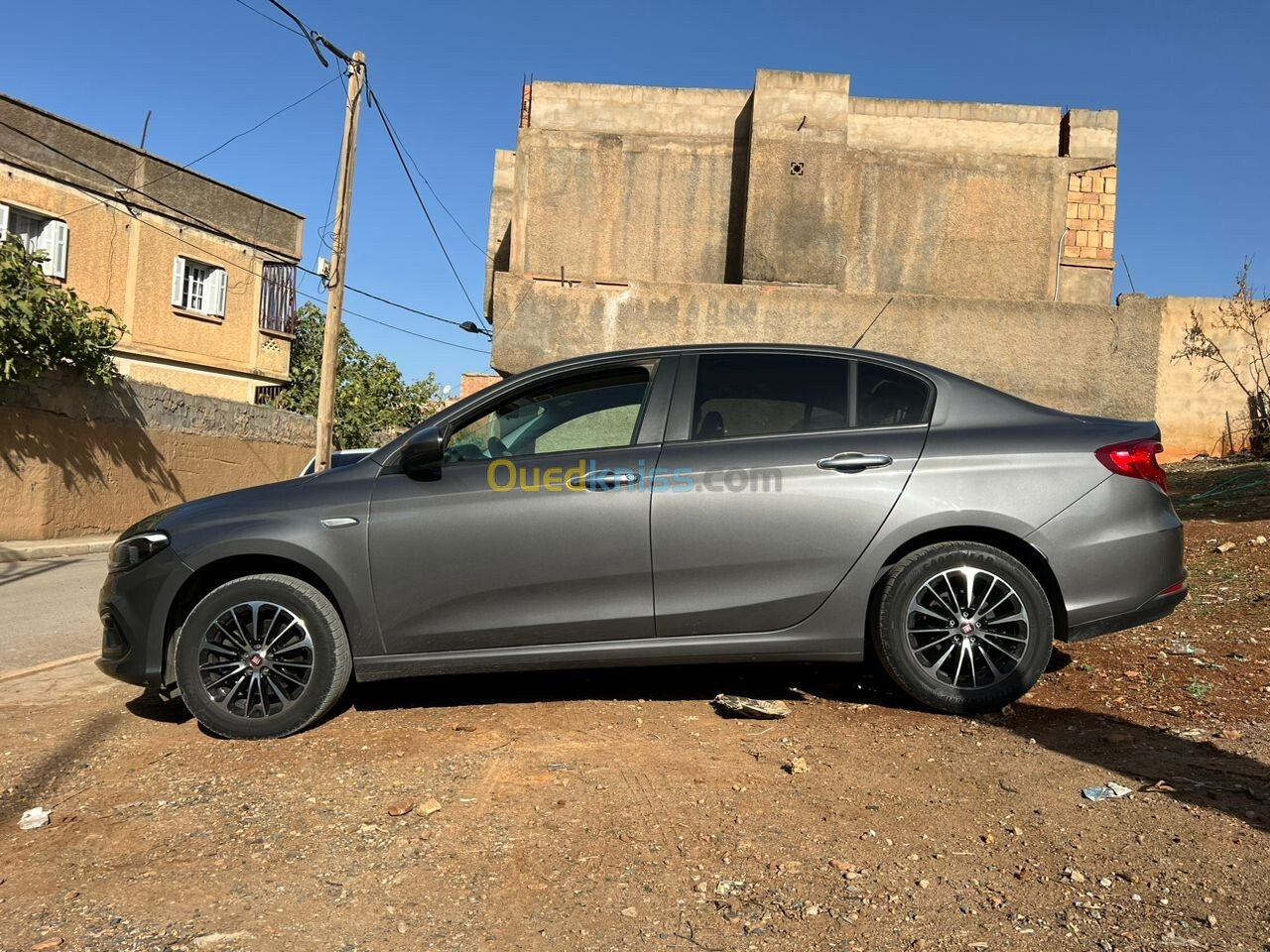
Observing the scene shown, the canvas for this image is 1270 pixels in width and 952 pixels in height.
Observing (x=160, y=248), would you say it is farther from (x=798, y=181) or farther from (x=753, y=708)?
(x=753, y=708)

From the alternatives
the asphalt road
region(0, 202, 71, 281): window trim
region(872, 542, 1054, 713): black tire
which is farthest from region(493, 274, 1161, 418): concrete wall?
region(0, 202, 71, 281): window trim

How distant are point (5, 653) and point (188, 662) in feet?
10.6

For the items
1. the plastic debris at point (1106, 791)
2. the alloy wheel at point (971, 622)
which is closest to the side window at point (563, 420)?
the alloy wheel at point (971, 622)

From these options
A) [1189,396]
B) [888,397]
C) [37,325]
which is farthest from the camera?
[37,325]

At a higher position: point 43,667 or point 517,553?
point 517,553

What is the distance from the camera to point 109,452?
14117mm

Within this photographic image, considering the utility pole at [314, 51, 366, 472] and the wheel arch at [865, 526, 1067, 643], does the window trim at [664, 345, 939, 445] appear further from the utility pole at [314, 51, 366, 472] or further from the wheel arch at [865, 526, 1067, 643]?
the utility pole at [314, 51, 366, 472]

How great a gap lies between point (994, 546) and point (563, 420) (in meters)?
1.94

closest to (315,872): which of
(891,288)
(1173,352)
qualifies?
(891,288)

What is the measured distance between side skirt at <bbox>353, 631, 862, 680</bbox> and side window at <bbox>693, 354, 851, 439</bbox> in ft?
2.95

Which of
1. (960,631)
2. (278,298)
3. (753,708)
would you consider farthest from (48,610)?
(278,298)

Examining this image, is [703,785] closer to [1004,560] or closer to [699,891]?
[699,891]

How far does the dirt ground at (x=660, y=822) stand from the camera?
250 centimetres

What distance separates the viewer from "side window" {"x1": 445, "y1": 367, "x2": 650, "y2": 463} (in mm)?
4250
